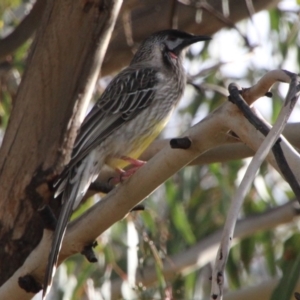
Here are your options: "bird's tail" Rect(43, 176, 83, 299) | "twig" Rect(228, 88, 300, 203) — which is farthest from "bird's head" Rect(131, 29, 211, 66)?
"twig" Rect(228, 88, 300, 203)

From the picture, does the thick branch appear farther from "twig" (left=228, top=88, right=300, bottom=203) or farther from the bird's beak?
"twig" (left=228, top=88, right=300, bottom=203)

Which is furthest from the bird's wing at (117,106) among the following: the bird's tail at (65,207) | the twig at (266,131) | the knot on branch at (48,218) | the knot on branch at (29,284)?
the twig at (266,131)

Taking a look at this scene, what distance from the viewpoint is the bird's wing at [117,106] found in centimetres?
265

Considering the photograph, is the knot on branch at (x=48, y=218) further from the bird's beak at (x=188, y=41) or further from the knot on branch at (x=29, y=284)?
the bird's beak at (x=188, y=41)

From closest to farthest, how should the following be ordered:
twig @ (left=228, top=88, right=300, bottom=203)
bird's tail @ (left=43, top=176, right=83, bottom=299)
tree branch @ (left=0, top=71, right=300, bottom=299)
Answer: twig @ (left=228, top=88, right=300, bottom=203), tree branch @ (left=0, top=71, right=300, bottom=299), bird's tail @ (left=43, top=176, right=83, bottom=299)

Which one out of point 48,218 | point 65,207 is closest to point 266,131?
point 48,218

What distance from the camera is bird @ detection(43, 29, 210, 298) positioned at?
2.45 m

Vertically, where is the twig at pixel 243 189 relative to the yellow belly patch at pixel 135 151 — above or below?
above

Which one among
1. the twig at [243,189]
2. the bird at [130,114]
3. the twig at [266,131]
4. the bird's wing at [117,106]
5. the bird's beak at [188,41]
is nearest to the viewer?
the twig at [243,189]

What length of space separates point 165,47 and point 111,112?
55 centimetres

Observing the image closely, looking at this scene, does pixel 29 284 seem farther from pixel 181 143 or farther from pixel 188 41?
pixel 188 41

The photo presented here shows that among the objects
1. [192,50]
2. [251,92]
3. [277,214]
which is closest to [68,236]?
[251,92]

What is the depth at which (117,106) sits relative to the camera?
291 cm

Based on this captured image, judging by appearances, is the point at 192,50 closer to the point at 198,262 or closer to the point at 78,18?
the point at 198,262
